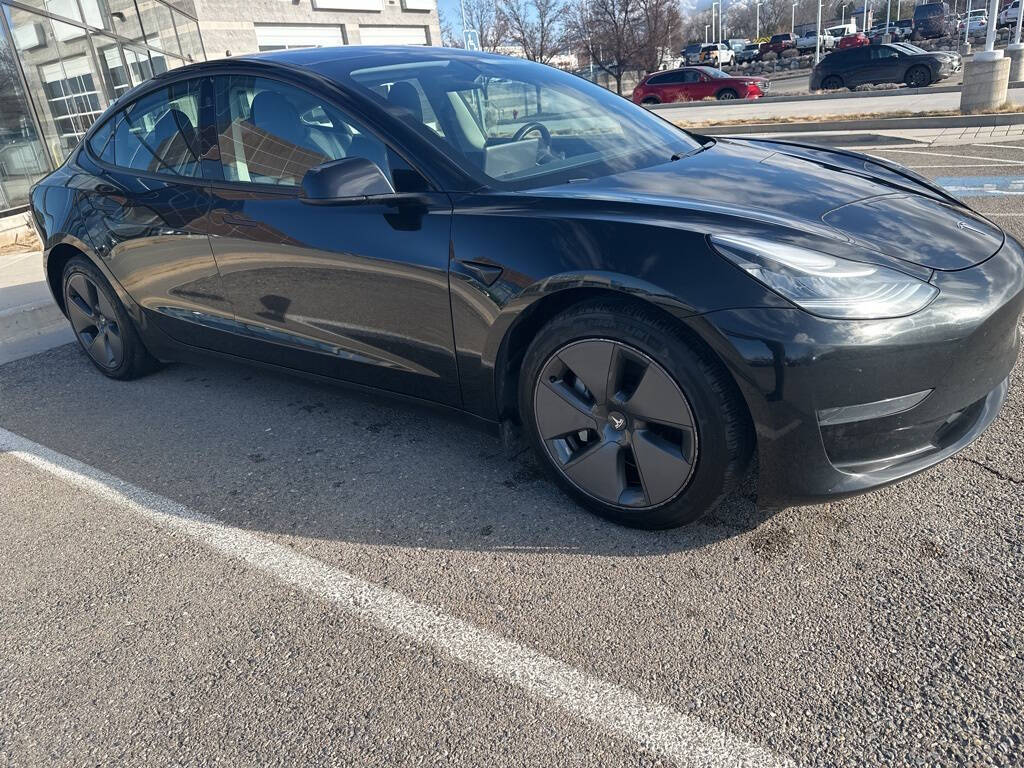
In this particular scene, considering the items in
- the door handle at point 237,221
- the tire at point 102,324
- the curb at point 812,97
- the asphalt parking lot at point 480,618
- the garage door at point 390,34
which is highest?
the garage door at point 390,34

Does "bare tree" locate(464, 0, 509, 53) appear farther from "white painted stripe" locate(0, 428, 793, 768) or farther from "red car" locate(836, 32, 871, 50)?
"white painted stripe" locate(0, 428, 793, 768)

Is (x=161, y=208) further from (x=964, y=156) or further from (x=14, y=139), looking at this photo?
(x=964, y=156)

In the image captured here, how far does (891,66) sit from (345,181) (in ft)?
90.4

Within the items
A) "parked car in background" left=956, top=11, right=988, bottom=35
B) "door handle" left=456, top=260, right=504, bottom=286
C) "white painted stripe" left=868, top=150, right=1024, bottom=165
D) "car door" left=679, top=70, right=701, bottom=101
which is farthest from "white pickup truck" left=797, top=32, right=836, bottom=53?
"door handle" left=456, top=260, right=504, bottom=286

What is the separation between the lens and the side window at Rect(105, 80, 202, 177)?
3645 millimetres

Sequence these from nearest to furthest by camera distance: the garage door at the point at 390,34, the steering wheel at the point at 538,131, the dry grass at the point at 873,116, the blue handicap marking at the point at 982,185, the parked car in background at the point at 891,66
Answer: the steering wheel at the point at 538,131 → the blue handicap marking at the point at 982,185 → the dry grass at the point at 873,116 → the parked car in background at the point at 891,66 → the garage door at the point at 390,34

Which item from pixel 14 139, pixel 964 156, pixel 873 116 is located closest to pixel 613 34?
pixel 873 116

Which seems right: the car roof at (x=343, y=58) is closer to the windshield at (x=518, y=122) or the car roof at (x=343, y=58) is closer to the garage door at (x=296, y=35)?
the windshield at (x=518, y=122)

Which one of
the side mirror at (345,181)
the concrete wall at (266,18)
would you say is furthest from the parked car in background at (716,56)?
the side mirror at (345,181)

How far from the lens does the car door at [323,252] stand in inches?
112

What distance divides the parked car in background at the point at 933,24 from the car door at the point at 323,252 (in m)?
54.8

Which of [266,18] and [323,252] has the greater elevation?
[266,18]

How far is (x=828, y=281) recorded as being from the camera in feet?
7.25

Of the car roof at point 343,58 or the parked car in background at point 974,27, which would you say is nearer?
the car roof at point 343,58
